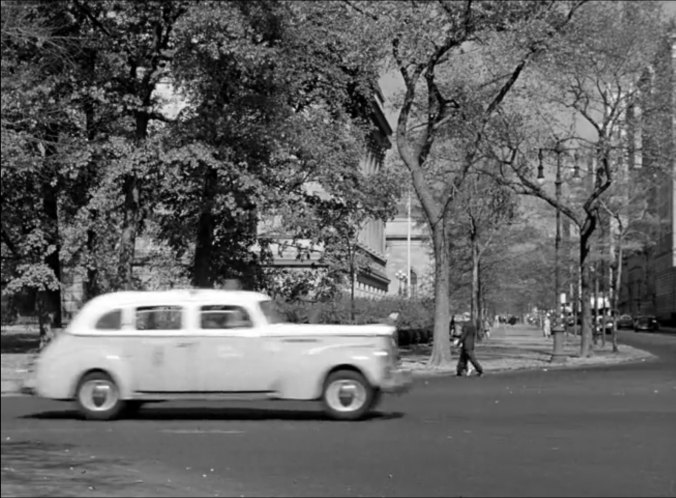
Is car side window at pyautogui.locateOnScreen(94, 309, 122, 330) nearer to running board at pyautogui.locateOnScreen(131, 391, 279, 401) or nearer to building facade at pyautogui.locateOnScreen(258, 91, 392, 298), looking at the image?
running board at pyautogui.locateOnScreen(131, 391, 279, 401)

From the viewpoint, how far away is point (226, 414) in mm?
14953

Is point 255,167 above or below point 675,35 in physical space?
below

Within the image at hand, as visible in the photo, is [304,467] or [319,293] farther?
[319,293]

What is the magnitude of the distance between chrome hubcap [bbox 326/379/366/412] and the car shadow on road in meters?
0.24

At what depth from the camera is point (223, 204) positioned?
86.0 feet

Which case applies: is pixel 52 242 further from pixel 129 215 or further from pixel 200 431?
pixel 200 431

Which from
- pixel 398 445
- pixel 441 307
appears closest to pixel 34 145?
pixel 398 445

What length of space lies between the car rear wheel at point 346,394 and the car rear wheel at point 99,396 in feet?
9.77

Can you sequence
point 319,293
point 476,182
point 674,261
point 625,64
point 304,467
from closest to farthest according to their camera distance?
1. point 304,467
2. point 319,293
3. point 625,64
4. point 476,182
5. point 674,261

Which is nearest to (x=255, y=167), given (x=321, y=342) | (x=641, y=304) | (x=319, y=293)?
(x=319, y=293)

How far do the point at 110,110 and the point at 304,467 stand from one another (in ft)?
62.1

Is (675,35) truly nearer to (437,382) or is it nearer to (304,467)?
(437,382)

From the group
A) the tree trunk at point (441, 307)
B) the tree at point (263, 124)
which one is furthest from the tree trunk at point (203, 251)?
the tree trunk at point (441, 307)

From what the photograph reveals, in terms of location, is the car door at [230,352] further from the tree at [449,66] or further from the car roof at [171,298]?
the tree at [449,66]
